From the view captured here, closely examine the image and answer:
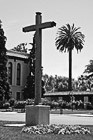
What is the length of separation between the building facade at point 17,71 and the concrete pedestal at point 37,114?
A: 4578cm

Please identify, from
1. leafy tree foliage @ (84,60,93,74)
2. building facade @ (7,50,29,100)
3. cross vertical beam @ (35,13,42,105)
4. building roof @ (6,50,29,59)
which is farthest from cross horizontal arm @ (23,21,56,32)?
leafy tree foliage @ (84,60,93,74)

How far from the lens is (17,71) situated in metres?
62.0

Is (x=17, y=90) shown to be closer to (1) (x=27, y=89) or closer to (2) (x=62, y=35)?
(1) (x=27, y=89)

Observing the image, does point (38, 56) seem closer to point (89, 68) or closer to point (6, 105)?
point (6, 105)

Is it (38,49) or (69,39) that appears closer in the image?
(38,49)

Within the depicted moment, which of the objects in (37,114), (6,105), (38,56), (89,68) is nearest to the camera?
(37,114)

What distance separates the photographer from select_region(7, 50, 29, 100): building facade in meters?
60.8

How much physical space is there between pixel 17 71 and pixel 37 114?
48009 millimetres

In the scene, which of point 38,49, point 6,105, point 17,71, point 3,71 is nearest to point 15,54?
point 17,71

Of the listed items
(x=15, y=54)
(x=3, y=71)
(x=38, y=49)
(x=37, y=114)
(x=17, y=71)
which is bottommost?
(x=37, y=114)

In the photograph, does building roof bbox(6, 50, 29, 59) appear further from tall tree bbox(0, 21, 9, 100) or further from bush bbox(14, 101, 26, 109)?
bush bbox(14, 101, 26, 109)

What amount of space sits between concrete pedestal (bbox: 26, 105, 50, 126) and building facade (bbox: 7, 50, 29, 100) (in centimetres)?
4578

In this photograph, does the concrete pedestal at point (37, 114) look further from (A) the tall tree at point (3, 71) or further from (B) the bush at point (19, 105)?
(A) the tall tree at point (3, 71)

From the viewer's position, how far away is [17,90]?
203 ft
